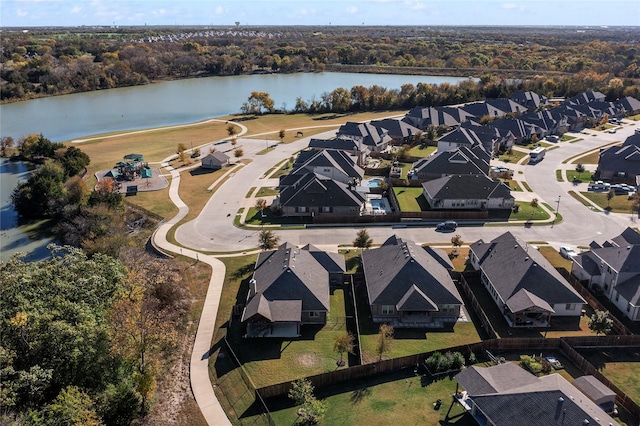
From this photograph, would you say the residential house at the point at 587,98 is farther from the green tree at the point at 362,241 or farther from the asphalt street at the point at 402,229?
the green tree at the point at 362,241

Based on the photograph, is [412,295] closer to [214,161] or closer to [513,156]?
[214,161]

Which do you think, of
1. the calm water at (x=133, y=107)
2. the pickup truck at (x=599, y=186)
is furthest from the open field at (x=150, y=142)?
the pickup truck at (x=599, y=186)

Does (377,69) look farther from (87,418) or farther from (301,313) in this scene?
(87,418)

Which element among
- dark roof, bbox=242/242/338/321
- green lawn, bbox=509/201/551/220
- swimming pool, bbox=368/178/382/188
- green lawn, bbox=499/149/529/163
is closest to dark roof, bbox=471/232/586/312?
dark roof, bbox=242/242/338/321

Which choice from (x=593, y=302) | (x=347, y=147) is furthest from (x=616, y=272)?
(x=347, y=147)

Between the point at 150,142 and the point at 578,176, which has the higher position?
the point at 150,142

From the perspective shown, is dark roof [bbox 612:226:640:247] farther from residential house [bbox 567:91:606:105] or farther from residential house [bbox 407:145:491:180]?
residential house [bbox 567:91:606:105]

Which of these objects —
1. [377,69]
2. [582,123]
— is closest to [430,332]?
[582,123]
